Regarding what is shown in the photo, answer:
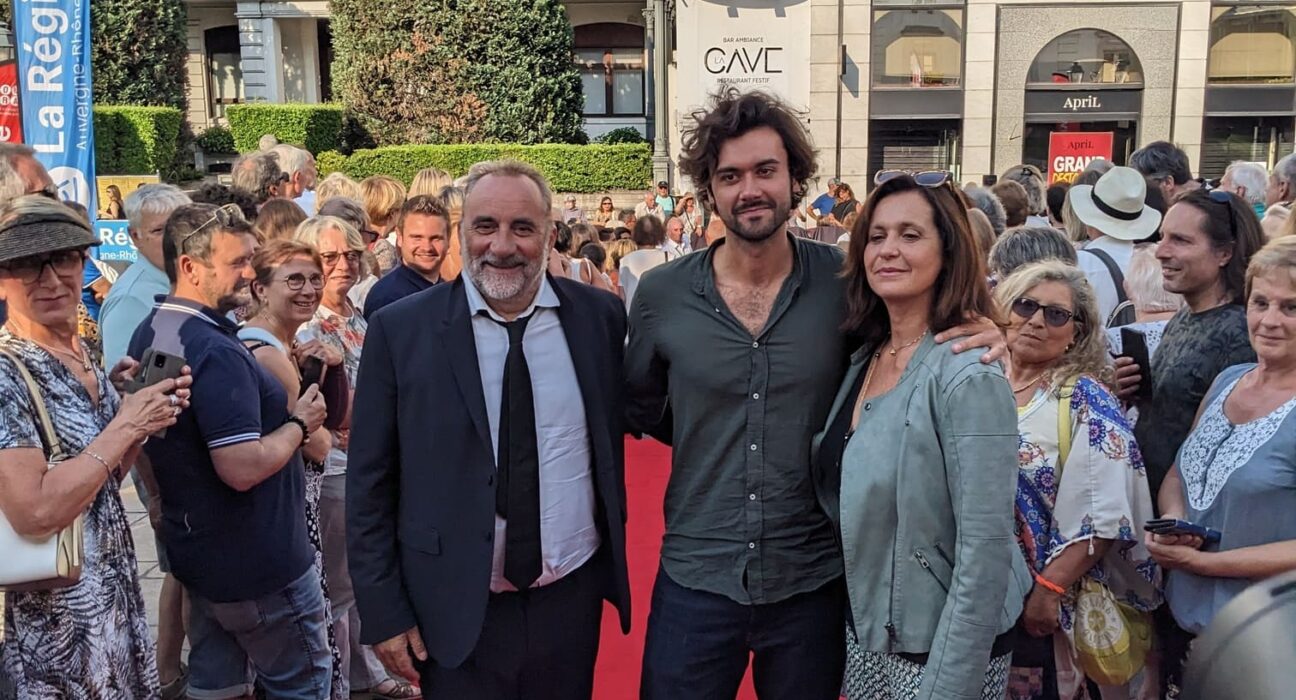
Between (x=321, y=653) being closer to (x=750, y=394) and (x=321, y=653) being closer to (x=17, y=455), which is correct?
(x=17, y=455)

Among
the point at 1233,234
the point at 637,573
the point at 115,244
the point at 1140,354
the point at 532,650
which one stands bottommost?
the point at 637,573

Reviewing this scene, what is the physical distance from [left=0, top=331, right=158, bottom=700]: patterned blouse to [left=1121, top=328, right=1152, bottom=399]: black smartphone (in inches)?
132

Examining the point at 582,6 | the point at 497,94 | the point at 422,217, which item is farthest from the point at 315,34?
the point at 422,217

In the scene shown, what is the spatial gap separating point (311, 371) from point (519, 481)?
1317 mm

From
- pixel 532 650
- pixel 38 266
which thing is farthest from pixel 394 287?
pixel 532 650

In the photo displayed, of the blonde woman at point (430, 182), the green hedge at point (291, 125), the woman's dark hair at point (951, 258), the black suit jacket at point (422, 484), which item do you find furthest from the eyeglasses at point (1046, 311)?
the green hedge at point (291, 125)

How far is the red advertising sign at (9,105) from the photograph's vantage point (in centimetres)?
688

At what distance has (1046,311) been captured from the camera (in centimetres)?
299

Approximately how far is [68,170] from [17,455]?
5.19 metres

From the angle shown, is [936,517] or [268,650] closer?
[936,517]

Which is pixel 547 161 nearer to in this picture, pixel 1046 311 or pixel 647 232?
pixel 647 232

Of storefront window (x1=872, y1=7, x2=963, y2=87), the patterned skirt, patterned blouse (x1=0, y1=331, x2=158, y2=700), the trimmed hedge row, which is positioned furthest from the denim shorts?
storefront window (x1=872, y1=7, x2=963, y2=87)

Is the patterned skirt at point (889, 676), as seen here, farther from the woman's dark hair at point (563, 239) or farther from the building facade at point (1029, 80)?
the building facade at point (1029, 80)

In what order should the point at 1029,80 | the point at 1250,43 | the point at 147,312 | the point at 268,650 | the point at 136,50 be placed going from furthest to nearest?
the point at 136,50, the point at 1250,43, the point at 1029,80, the point at 147,312, the point at 268,650
